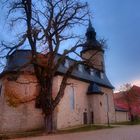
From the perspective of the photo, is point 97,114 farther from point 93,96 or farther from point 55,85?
point 55,85

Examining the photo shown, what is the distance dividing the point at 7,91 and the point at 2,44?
810 cm

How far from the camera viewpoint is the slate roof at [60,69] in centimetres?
3006

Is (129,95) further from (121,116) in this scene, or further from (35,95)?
(35,95)

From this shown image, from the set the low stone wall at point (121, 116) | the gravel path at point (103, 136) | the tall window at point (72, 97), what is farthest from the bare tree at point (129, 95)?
the gravel path at point (103, 136)

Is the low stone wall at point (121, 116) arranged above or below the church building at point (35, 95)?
below

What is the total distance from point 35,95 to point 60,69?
5.34 metres

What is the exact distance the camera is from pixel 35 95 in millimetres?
29922

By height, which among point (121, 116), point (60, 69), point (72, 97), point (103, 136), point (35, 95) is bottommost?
point (121, 116)

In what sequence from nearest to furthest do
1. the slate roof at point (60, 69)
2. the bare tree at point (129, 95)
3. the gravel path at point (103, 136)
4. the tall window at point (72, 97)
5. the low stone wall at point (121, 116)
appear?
the gravel path at point (103, 136)
the slate roof at point (60, 69)
the tall window at point (72, 97)
the low stone wall at point (121, 116)
the bare tree at point (129, 95)

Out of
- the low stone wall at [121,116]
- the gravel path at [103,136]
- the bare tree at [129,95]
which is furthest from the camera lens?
the bare tree at [129,95]

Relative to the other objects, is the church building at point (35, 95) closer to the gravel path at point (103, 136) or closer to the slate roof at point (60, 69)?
the slate roof at point (60, 69)

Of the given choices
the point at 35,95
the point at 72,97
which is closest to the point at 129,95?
the point at 72,97

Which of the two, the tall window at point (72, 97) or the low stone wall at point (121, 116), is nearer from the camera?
the tall window at point (72, 97)

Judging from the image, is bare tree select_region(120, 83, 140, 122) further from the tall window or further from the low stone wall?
the tall window
